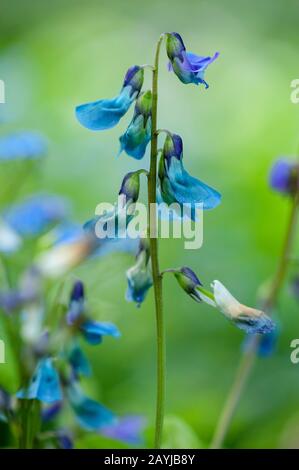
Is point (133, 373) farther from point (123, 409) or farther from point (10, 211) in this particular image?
point (10, 211)

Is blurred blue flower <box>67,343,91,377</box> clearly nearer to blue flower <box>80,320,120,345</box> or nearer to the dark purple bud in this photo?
blue flower <box>80,320,120,345</box>

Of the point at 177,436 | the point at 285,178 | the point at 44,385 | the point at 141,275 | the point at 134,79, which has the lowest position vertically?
the point at 177,436

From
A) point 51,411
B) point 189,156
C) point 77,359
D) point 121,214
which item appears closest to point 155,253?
point 121,214

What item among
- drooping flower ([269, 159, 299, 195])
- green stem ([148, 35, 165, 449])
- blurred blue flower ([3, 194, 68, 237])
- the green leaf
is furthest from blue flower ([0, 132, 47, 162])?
green stem ([148, 35, 165, 449])

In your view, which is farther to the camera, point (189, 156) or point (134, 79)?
point (189, 156)

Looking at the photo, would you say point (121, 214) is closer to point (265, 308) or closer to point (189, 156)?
point (265, 308)

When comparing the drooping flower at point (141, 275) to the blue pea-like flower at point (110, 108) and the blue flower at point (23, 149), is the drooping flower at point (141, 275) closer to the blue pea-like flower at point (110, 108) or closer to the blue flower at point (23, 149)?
the blue pea-like flower at point (110, 108)

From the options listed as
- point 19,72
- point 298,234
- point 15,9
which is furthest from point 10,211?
point 15,9
